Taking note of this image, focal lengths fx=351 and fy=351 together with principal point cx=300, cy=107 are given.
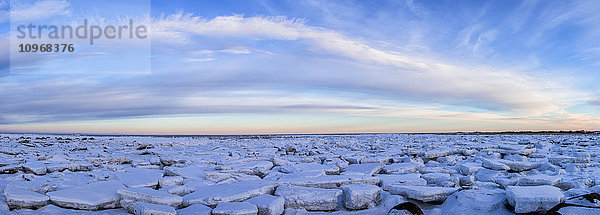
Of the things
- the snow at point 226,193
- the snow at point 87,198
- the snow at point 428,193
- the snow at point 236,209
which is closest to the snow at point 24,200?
the snow at point 87,198

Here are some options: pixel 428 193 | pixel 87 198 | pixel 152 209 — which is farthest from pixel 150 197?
pixel 428 193

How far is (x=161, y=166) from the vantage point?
13.8 ft

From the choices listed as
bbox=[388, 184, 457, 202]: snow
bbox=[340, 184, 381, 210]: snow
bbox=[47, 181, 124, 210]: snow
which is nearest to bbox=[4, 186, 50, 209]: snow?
bbox=[47, 181, 124, 210]: snow

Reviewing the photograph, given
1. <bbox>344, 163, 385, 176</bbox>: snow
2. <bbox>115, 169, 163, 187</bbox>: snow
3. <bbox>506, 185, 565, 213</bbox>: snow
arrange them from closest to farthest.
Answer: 1. <bbox>506, 185, 565, 213</bbox>: snow
2. <bbox>115, 169, 163, 187</bbox>: snow
3. <bbox>344, 163, 385, 176</bbox>: snow

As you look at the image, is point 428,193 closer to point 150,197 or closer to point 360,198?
point 360,198

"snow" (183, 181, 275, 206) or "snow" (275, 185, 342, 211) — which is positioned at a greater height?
"snow" (183, 181, 275, 206)

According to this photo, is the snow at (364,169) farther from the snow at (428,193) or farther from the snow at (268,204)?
the snow at (268,204)

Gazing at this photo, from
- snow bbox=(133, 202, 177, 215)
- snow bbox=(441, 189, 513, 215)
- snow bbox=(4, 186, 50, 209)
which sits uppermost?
snow bbox=(4, 186, 50, 209)

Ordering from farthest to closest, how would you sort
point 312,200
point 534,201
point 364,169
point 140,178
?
point 364,169 → point 140,178 → point 312,200 → point 534,201

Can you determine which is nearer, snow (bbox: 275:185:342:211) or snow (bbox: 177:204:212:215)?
snow (bbox: 177:204:212:215)

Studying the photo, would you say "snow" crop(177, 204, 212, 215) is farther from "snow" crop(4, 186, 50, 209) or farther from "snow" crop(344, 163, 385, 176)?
"snow" crop(344, 163, 385, 176)

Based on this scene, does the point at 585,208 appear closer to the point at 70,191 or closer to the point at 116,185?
the point at 116,185

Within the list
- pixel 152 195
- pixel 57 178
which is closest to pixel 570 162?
pixel 152 195

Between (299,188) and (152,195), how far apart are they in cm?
101
